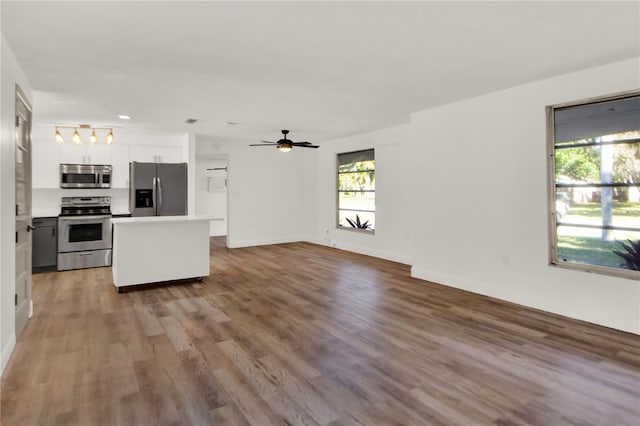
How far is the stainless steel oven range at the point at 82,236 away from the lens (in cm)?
589

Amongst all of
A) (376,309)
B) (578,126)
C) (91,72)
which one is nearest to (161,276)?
(91,72)

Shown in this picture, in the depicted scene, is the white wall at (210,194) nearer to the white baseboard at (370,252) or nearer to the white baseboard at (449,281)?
the white baseboard at (370,252)

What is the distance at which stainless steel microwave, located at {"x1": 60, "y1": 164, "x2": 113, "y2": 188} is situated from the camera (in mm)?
6227

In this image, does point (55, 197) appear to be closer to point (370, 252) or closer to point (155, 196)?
point (155, 196)

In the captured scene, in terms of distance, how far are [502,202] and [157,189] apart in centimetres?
556

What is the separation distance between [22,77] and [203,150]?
4.34m

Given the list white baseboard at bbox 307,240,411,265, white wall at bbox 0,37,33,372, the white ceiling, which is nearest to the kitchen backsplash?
the white ceiling

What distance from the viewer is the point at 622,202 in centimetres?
346

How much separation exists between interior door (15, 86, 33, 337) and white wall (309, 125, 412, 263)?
185 inches

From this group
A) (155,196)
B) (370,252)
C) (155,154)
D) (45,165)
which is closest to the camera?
(45,165)

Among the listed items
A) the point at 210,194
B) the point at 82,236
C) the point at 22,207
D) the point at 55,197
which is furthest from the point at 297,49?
the point at 210,194

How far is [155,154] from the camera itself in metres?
7.10

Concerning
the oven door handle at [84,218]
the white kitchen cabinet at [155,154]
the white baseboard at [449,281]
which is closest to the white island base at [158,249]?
the oven door handle at [84,218]

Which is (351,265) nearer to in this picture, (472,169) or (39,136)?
(472,169)
